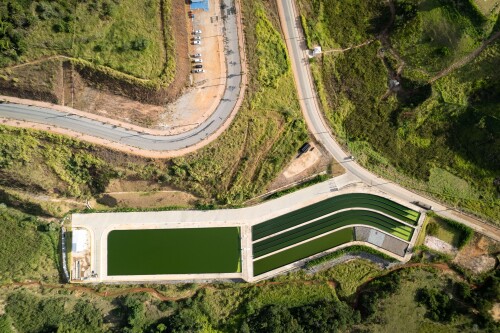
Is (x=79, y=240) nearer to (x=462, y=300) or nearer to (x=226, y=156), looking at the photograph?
(x=226, y=156)

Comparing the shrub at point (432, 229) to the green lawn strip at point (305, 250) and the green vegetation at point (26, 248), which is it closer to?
the green lawn strip at point (305, 250)

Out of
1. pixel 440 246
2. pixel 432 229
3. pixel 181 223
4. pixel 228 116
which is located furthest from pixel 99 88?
pixel 440 246

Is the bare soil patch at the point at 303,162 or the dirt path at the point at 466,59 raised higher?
the dirt path at the point at 466,59

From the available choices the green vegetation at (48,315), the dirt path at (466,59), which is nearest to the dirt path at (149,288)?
the green vegetation at (48,315)

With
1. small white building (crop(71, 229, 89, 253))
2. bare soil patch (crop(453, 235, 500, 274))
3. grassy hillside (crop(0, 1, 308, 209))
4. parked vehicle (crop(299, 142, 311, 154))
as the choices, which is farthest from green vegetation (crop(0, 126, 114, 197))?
bare soil patch (crop(453, 235, 500, 274))

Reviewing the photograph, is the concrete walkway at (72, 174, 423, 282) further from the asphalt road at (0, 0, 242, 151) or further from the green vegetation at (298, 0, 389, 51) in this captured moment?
the green vegetation at (298, 0, 389, 51)

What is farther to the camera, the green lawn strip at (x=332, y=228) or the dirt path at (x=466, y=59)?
the green lawn strip at (x=332, y=228)
